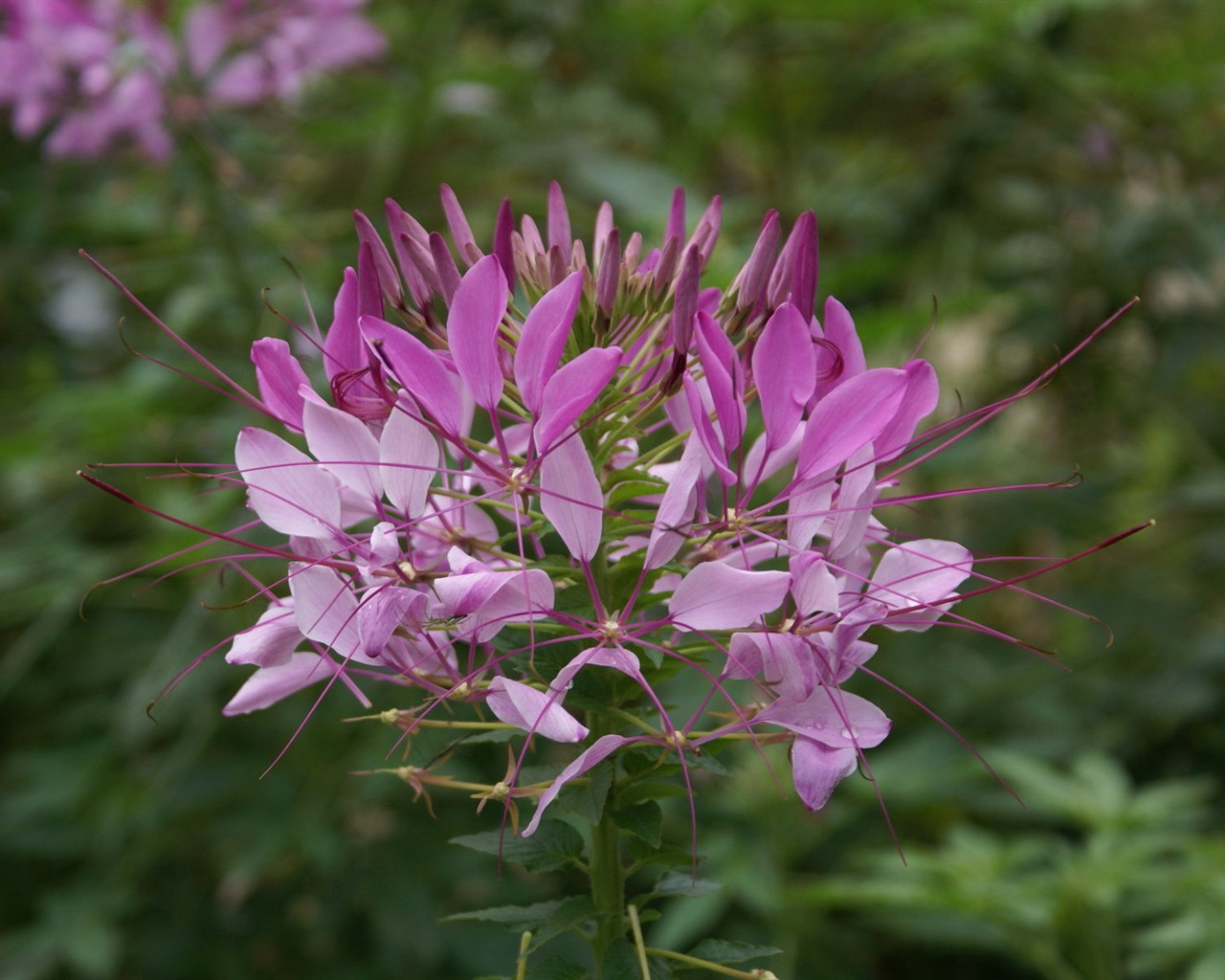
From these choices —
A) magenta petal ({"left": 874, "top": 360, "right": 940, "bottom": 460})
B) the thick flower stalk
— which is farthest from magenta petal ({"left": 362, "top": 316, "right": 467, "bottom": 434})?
magenta petal ({"left": 874, "top": 360, "right": 940, "bottom": 460})

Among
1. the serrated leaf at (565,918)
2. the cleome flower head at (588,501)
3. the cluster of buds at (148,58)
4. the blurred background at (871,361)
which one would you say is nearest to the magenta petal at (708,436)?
the cleome flower head at (588,501)

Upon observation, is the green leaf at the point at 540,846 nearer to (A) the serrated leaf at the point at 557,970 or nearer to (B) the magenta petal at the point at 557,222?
(A) the serrated leaf at the point at 557,970

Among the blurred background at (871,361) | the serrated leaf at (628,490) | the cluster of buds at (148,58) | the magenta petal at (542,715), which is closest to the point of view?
the magenta petal at (542,715)

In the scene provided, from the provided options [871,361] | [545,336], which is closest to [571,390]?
[545,336]

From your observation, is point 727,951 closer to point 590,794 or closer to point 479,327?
point 590,794

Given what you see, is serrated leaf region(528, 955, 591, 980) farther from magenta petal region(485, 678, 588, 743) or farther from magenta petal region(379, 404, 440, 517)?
magenta petal region(379, 404, 440, 517)

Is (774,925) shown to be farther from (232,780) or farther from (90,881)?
(90,881)
